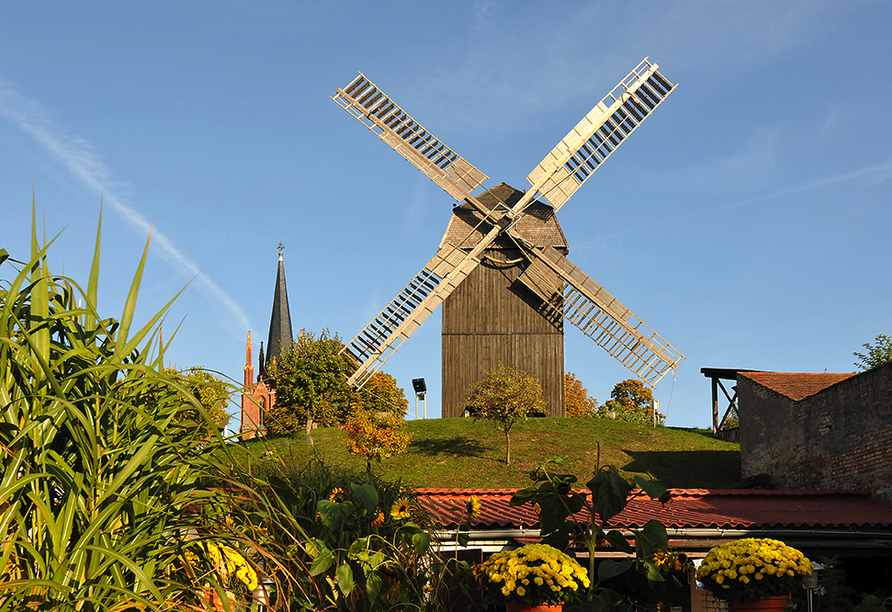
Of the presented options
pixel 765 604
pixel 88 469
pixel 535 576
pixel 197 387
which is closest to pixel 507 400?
pixel 765 604

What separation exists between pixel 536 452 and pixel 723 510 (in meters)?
10.7

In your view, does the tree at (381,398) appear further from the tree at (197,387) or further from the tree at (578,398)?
the tree at (197,387)

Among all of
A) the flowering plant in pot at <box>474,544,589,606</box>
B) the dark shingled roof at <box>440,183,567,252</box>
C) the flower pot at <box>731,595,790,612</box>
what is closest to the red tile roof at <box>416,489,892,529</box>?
the flower pot at <box>731,595,790,612</box>

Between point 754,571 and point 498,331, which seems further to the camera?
point 498,331

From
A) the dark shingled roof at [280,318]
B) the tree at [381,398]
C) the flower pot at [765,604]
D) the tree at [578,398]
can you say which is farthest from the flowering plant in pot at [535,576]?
the dark shingled roof at [280,318]

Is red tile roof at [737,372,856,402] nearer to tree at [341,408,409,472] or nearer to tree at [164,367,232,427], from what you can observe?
tree at [341,408,409,472]

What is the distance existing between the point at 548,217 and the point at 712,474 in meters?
10.2

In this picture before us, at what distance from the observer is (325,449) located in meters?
22.8

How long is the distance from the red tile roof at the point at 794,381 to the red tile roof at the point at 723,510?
14.3ft

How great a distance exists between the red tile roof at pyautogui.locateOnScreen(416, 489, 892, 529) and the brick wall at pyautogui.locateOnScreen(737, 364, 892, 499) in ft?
2.57

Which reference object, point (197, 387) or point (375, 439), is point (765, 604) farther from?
point (375, 439)

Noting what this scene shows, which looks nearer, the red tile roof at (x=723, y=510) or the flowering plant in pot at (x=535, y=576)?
the flowering plant in pot at (x=535, y=576)

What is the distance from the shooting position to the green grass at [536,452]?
2022 cm

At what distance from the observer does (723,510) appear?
1173cm
